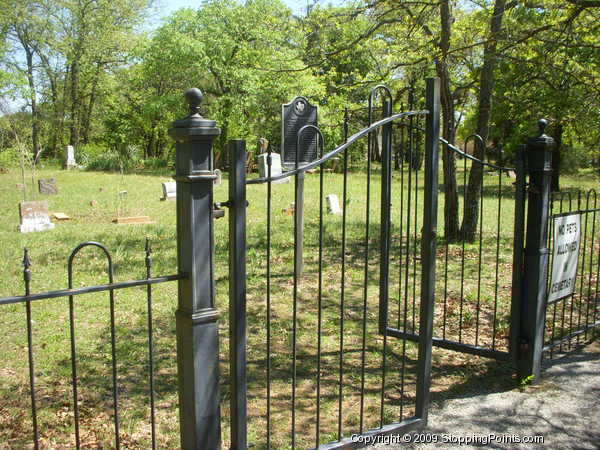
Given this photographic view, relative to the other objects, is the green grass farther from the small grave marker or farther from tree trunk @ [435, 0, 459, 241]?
the small grave marker

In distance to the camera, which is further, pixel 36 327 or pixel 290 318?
pixel 290 318

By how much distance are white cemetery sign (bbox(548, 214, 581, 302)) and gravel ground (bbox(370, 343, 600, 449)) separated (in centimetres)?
68

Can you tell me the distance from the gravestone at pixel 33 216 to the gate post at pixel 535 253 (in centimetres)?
969

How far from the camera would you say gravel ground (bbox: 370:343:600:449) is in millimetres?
3406

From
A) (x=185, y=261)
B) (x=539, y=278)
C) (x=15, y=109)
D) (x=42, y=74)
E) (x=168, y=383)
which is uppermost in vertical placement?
(x=42, y=74)

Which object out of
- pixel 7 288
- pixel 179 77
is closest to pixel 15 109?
pixel 179 77

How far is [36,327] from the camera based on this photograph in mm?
5785

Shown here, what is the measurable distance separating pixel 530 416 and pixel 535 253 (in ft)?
3.81

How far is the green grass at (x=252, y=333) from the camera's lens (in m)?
3.98

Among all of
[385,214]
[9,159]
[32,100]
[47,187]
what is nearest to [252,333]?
[385,214]

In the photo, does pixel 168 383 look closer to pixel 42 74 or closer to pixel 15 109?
pixel 15 109

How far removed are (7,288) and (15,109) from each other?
1292 inches

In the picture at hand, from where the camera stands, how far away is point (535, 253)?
4.14m

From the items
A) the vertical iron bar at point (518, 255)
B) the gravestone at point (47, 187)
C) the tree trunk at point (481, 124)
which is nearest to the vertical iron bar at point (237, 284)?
the vertical iron bar at point (518, 255)
